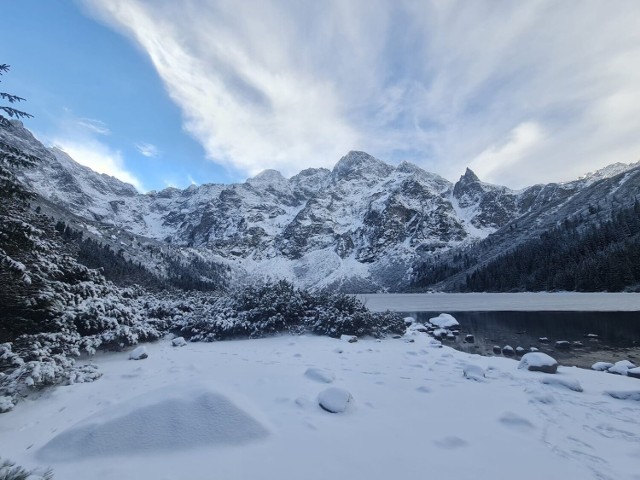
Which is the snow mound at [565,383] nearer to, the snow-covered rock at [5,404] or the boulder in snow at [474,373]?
the boulder in snow at [474,373]

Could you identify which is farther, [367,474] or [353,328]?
[353,328]

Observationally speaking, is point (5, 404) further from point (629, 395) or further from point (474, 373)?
point (629, 395)

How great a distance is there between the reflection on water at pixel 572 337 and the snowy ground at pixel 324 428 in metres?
8.05

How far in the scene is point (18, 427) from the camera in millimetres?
6309

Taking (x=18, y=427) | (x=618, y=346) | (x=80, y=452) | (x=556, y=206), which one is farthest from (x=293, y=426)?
(x=556, y=206)

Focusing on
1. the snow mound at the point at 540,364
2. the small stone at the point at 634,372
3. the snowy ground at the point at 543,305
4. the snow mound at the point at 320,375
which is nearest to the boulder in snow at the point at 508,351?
the small stone at the point at 634,372

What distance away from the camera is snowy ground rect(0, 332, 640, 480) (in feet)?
15.4

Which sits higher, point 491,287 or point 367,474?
point 491,287

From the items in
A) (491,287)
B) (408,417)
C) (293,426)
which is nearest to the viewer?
(293,426)

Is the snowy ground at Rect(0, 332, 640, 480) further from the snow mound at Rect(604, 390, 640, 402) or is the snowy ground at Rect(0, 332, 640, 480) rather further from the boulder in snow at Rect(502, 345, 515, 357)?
the boulder in snow at Rect(502, 345, 515, 357)

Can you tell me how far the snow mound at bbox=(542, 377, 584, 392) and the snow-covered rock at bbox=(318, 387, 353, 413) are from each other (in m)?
6.03

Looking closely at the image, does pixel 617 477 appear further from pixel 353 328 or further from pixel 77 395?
pixel 353 328

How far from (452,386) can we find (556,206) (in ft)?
624

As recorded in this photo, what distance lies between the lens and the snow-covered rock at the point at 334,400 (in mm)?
6898
